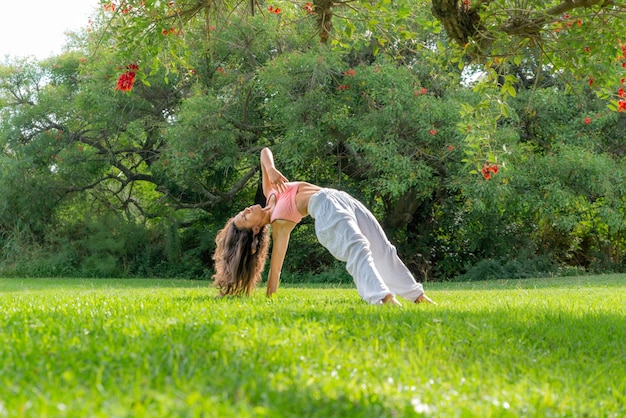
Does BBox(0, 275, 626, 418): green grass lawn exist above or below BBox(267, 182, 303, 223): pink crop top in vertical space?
below

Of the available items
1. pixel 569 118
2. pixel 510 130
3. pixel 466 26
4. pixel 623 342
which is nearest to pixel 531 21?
pixel 466 26

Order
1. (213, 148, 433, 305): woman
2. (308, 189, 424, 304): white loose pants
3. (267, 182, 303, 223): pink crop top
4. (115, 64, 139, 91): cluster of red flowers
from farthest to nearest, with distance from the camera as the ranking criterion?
(115, 64, 139, 91): cluster of red flowers < (267, 182, 303, 223): pink crop top < (213, 148, 433, 305): woman < (308, 189, 424, 304): white loose pants

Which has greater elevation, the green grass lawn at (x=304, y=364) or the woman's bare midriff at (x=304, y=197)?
the woman's bare midriff at (x=304, y=197)

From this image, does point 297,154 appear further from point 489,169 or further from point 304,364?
point 304,364

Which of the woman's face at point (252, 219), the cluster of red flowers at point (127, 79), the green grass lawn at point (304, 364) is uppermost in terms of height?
the cluster of red flowers at point (127, 79)

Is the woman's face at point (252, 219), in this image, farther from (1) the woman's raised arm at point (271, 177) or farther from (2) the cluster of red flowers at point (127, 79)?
(2) the cluster of red flowers at point (127, 79)

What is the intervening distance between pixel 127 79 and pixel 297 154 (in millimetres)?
6921

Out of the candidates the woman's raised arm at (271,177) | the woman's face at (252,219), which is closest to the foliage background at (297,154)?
the woman's raised arm at (271,177)

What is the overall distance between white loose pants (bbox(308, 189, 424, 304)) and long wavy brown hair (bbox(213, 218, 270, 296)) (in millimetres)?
710

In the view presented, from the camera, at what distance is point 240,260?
20.1 feet

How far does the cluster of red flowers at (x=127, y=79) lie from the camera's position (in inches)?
267

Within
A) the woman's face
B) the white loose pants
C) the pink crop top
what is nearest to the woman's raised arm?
the pink crop top

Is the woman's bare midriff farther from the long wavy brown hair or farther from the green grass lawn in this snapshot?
the green grass lawn

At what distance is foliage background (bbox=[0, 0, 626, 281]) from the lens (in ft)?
43.2
